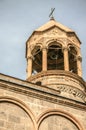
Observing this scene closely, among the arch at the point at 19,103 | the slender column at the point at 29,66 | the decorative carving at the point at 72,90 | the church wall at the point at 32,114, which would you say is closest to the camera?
the church wall at the point at 32,114

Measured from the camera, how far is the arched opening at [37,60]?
1009 inches

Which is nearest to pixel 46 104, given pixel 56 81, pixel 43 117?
pixel 43 117

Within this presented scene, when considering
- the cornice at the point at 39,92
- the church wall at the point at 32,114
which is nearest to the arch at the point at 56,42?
the cornice at the point at 39,92

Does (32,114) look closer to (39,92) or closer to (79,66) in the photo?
(39,92)

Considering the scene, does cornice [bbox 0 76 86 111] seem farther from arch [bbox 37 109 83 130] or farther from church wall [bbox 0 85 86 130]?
arch [bbox 37 109 83 130]

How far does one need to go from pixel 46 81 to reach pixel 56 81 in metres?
0.67

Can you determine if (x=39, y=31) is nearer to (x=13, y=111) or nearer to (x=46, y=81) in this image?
(x=46, y=81)

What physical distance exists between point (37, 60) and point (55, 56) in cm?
149

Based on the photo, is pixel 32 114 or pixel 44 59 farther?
pixel 44 59

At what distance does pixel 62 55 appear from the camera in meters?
27.0

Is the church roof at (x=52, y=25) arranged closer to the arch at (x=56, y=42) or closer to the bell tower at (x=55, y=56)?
the bell tower at (x=55, y=56)

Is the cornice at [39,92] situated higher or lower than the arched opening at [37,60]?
lower

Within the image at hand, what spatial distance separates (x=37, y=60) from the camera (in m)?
26.6

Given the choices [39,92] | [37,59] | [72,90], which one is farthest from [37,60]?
[39,92]
